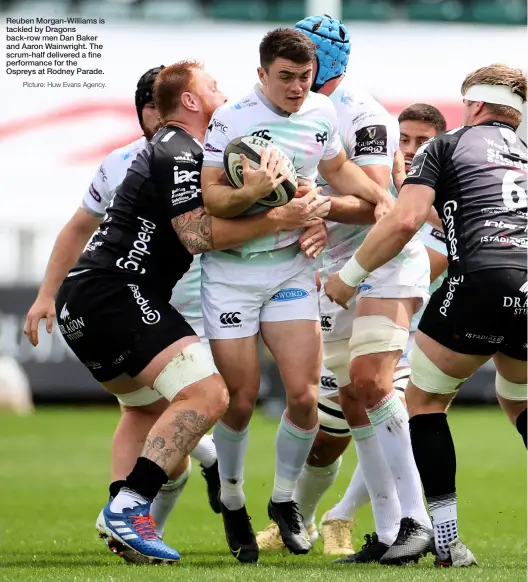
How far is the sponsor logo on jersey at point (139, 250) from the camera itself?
580 cm

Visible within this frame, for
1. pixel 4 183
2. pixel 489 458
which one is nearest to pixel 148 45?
pixel 4 183

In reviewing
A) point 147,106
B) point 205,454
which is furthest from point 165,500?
point 147,106

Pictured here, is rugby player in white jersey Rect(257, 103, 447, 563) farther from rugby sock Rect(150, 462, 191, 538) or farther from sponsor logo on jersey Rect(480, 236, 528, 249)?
sponsor logo on jersey Rect(480, 236, 528, 249)

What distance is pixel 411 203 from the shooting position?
5.39 m

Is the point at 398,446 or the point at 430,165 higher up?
the point at 430,165

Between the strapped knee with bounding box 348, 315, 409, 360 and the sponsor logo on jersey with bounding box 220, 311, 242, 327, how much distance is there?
0.68m

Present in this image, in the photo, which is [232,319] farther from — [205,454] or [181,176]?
[205,454]

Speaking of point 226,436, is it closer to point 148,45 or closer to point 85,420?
point 85,420

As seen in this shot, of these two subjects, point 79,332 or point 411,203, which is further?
point 79,332

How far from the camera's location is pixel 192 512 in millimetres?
8742

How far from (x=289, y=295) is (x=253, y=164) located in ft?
2.33

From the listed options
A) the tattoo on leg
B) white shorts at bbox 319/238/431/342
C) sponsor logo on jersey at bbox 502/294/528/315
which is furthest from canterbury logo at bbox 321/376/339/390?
sponsor logo on jersey at bbox 502/294/528/315

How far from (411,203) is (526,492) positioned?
4.81 meters

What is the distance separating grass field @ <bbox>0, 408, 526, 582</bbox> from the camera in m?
5.16
